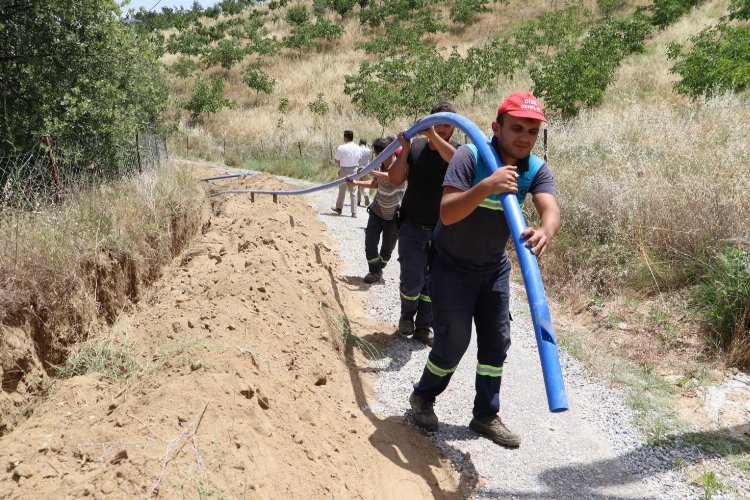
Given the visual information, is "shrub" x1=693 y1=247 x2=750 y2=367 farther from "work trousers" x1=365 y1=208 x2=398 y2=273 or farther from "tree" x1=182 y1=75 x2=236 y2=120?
"tree" x1=182 y1=75 x2=236 y2=120

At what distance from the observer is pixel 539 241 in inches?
112

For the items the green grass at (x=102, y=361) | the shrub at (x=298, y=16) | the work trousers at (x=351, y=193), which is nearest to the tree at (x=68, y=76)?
the green grass at (x=102, y=361)

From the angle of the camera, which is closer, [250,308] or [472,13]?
[250,308]

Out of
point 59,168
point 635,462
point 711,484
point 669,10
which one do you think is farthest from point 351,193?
point 669,10

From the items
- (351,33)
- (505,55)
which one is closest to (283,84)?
(351,33)

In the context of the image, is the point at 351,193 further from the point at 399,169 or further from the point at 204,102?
the point at 204,102

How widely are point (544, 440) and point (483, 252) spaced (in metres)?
1.46

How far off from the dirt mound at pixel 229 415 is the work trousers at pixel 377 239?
1.12 meters

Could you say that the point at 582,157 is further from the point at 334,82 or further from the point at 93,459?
the point at 334,82

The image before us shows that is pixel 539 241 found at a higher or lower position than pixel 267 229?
higher

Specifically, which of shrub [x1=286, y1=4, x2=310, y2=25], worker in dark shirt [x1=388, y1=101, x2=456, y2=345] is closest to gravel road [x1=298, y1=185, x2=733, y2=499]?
worker in dark shirt [x1=388, y1=101, x2=456, y2=345]

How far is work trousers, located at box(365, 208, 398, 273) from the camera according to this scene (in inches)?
264

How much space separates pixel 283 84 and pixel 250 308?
33.8 metres

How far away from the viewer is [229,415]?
9.96 ft
